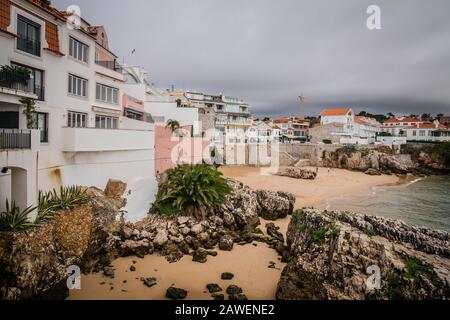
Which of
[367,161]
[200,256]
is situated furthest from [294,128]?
[200,256]

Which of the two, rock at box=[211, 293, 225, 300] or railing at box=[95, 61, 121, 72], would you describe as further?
railing at box=[95, 61, 121, 72]

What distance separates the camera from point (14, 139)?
468 inches

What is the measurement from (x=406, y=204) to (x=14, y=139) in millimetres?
34072

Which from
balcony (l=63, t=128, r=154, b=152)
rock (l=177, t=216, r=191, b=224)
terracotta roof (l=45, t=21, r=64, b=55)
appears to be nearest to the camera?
terracotta roof (l=45, t=21, r=64, b=55)

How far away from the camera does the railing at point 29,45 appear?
14797mm

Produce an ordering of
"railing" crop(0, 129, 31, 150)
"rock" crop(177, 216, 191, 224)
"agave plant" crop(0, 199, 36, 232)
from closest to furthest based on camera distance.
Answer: "agave plant" crop(0, 199, 36, 232)
"railing" crop(0, 129, 31, 150)
"rock" crop(177, 216, 191, 224)

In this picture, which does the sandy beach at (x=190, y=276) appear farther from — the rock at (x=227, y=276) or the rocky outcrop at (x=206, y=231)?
the rocky outcrop at (x=206, y=231)

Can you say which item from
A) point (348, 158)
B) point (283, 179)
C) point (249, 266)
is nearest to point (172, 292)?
point (249, 266)

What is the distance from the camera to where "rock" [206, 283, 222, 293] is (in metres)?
11.8

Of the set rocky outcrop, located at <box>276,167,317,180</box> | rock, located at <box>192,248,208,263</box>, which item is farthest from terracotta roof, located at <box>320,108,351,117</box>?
rock, located at <box>192,248,208,263</box>

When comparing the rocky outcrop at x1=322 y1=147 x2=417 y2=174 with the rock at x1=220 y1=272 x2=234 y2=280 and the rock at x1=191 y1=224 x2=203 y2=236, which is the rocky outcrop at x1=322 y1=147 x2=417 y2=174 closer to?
the rock at x1=191 y1=224 x2=203 y2=236

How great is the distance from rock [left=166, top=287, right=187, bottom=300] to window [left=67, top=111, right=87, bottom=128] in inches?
526

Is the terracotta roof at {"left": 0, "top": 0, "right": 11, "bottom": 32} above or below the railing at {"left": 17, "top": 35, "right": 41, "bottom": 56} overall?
above
